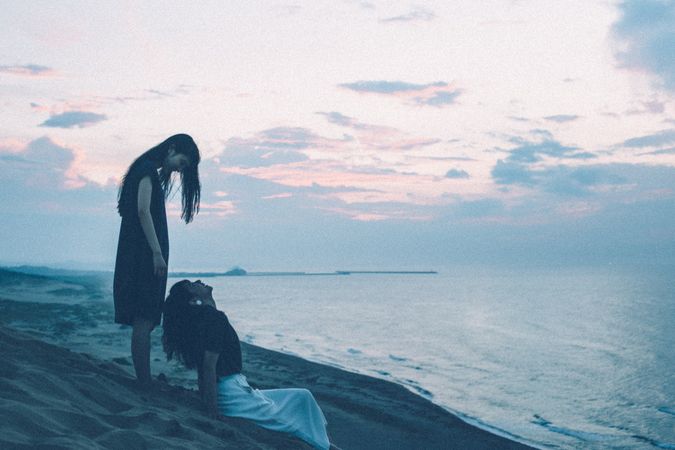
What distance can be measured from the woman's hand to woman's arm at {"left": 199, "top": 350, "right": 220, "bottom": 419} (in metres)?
0.67

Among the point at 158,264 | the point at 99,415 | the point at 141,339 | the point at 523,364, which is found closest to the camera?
the point at 99,415

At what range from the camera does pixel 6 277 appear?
32750 millimetres

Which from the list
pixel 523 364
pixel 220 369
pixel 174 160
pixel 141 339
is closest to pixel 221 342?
pixel 220 369

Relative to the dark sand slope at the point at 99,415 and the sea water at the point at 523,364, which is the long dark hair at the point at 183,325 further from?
the sea water at the point at 523,364

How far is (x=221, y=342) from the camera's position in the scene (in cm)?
440

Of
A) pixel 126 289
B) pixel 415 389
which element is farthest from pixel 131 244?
pixel 415 389

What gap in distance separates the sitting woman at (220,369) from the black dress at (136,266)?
0.15 meters

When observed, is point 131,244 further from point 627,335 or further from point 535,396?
point 627,335

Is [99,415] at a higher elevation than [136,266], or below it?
below

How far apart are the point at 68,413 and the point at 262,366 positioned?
922 cm

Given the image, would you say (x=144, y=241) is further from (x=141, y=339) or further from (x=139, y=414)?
(x=139, y=414)

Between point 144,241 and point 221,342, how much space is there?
960 millimetres

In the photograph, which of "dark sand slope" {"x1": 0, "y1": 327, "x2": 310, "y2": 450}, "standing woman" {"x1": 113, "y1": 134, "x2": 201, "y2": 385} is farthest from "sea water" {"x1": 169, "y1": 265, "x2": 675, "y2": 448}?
"standing woman" {"x1": 113, "y1": 134, "x2": 201, "y2": 385}

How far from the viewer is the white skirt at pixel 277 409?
443 centimetres
